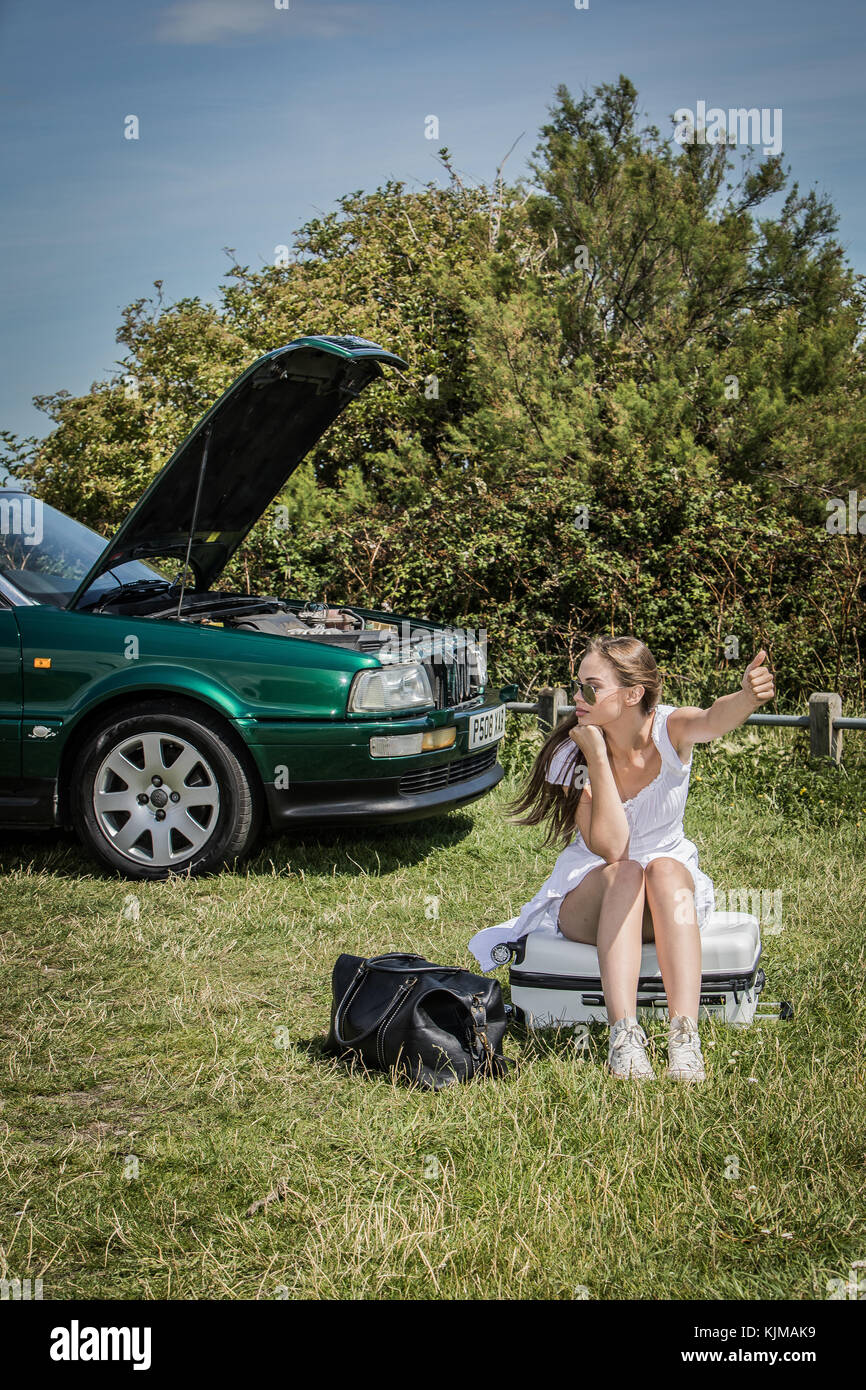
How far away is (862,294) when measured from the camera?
14.4 m

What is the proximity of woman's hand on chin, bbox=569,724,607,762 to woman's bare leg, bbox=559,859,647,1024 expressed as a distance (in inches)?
13.0

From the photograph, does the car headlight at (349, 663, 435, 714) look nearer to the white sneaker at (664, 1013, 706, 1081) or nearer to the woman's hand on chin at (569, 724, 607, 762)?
the woman's hand on chin at (569, 724, 607, 762)

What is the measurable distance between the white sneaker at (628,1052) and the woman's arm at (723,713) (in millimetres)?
857

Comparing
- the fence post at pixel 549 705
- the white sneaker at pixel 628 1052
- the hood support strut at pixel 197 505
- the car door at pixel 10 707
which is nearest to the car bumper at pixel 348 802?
the hood support strut at pixel 197 505

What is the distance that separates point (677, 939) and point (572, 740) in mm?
692

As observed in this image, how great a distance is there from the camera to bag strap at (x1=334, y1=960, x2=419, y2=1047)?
3.24m

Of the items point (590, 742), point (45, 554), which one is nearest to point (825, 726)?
point (590, 742)

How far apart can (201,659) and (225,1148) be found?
8.72 feet

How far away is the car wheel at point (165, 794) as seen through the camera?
5.11m

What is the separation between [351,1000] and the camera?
3.38 metres

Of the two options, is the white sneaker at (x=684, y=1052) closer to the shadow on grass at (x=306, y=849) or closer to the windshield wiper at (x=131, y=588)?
the shadow on grass at (x=306, y=849)

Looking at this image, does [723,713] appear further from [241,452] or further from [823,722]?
[823,722]

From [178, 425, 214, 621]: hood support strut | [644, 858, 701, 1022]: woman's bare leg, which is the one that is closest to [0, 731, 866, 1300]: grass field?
[644, 858, 701, 1022]: woman's bare leg
